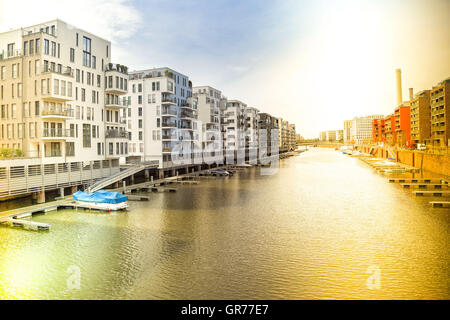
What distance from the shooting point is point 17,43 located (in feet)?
121

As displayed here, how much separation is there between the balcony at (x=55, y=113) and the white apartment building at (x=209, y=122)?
1591 inches

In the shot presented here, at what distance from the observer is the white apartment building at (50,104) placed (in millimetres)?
34062

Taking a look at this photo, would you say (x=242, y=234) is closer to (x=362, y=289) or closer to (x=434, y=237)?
(x=362, y=289)

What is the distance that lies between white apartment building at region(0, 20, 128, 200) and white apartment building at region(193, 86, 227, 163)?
36512 mm

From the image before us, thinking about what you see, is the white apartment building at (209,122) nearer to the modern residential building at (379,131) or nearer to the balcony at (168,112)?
the balcony at (168,112)

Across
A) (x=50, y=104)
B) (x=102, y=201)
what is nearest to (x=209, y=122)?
(x=50, y=104)

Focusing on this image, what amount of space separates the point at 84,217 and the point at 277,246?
17727mm

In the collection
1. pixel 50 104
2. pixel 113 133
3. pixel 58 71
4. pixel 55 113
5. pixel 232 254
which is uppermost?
pixel 58 71

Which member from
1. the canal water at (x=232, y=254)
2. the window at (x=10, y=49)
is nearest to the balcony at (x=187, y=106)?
the window at (x=10, y=49)

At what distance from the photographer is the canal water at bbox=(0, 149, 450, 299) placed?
532 inches

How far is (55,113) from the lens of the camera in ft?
114

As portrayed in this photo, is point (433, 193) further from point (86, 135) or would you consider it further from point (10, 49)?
point (10, 49)

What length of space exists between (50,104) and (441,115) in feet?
323
